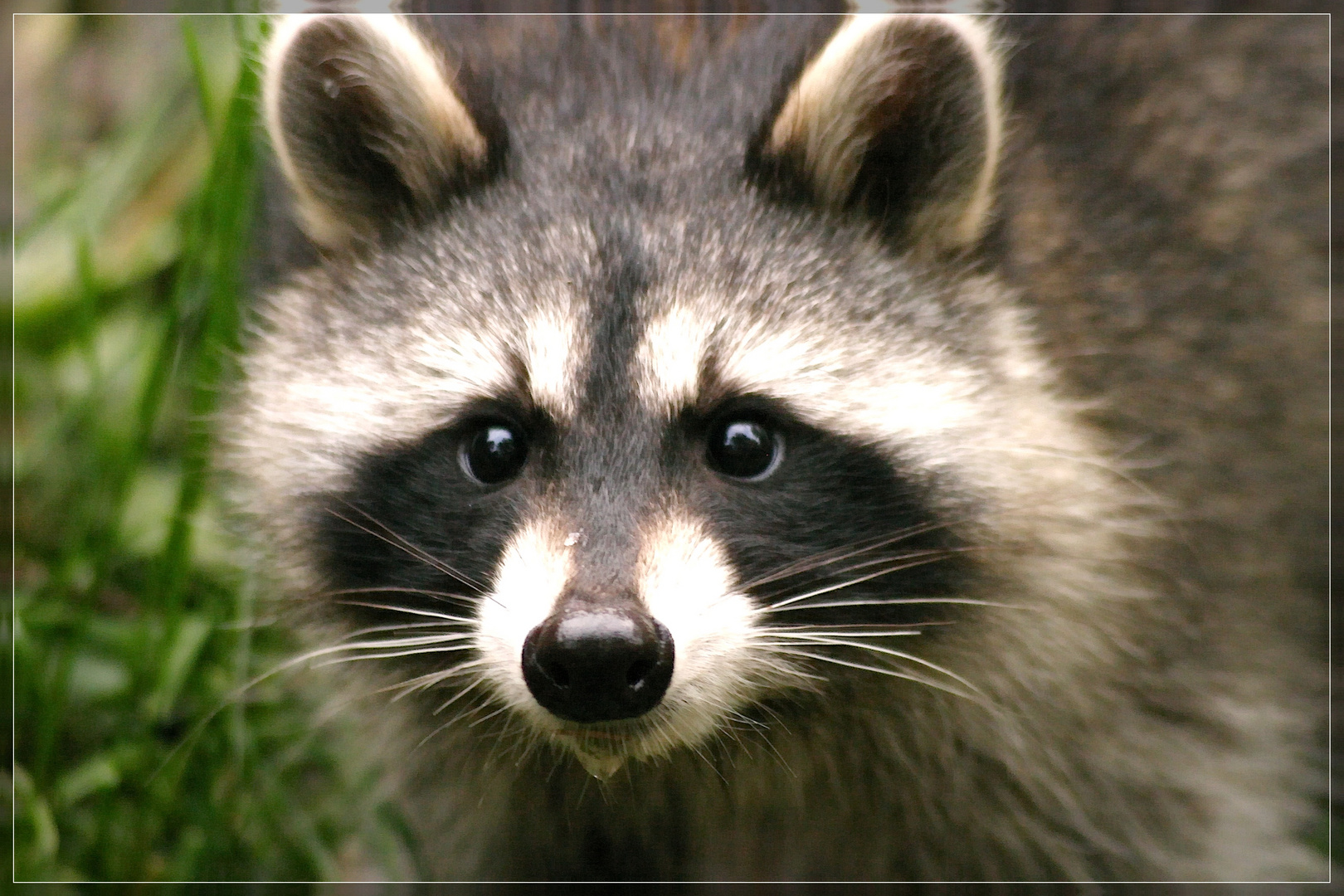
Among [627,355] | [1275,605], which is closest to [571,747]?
[627,355]

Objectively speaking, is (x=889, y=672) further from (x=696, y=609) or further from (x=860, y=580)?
(x=696, y=609)

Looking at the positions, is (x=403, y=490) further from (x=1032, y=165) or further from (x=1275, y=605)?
(x=1275, y=605)

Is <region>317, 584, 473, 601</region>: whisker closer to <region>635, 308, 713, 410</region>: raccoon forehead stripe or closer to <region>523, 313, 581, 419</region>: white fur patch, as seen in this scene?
<region>523, 313, 581, 419</region>: white fur patch

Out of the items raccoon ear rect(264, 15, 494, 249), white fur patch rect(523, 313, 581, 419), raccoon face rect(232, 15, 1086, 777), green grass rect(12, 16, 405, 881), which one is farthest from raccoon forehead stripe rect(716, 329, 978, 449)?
green grass rect(12, 16, 405, 881)

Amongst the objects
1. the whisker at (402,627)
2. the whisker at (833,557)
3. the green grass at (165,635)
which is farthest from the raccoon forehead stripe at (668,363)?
the green grass at (165,635)

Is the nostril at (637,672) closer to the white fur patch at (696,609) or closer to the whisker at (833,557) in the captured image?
the white fur patch at (696,609)
